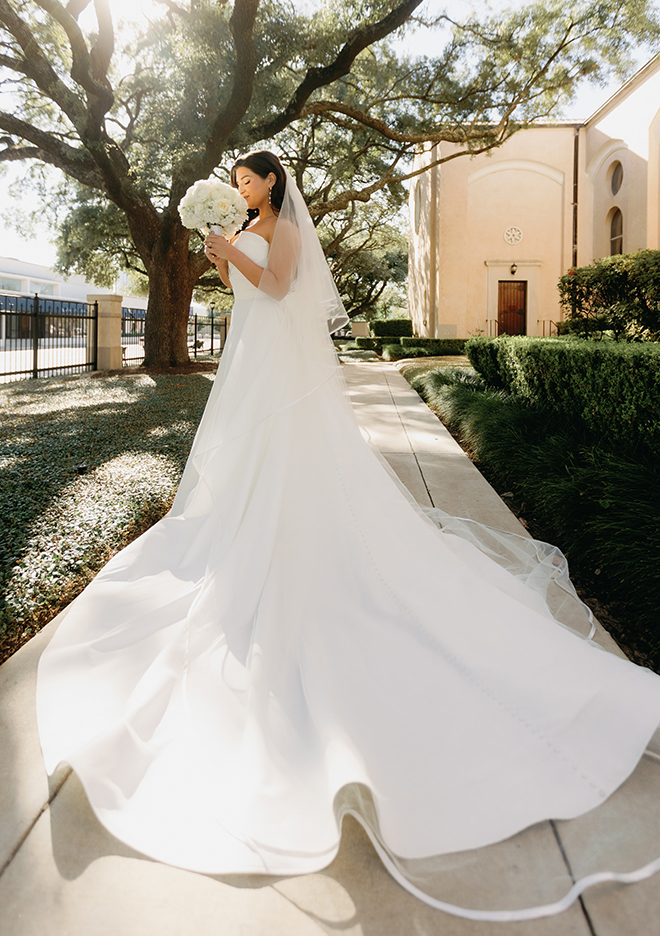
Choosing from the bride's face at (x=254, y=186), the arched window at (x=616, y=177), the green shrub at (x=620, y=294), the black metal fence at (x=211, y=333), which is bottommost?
the bride's face at (x=254, y=186)

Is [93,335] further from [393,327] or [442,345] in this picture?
[393,327]

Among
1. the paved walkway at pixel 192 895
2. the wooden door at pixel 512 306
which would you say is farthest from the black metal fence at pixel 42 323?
the wooden door at pixel 512 306

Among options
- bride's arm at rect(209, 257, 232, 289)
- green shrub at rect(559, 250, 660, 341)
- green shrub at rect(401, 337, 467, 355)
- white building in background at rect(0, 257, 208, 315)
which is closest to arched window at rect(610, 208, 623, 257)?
green shrub at rect(401, 337, 467, 355)

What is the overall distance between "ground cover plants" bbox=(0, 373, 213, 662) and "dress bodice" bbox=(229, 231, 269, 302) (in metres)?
1.71

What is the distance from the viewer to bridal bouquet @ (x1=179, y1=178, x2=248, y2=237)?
2.66 metres

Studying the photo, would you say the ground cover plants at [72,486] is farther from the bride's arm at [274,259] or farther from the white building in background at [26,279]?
the white building in background at [26,279]

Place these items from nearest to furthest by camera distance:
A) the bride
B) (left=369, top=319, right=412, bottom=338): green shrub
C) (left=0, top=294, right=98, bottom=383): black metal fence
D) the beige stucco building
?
1. the bride
2. (left=0, top=294, right=98, bottom=383): black metal fence
3. the beige stucco building
4. (left=369, top=319, right=412, bottom=338): green shrub

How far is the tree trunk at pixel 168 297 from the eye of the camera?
13.3 m

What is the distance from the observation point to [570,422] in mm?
5562

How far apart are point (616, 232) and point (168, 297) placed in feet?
51.0

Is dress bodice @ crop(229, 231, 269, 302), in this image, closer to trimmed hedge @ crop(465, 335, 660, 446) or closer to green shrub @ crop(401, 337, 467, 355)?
trimmed hedge @ crop(465, 335, 660, 446)

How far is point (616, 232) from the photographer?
19.6 metres

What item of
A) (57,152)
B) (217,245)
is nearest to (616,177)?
(57,152)

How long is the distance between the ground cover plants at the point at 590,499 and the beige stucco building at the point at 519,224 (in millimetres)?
16493
